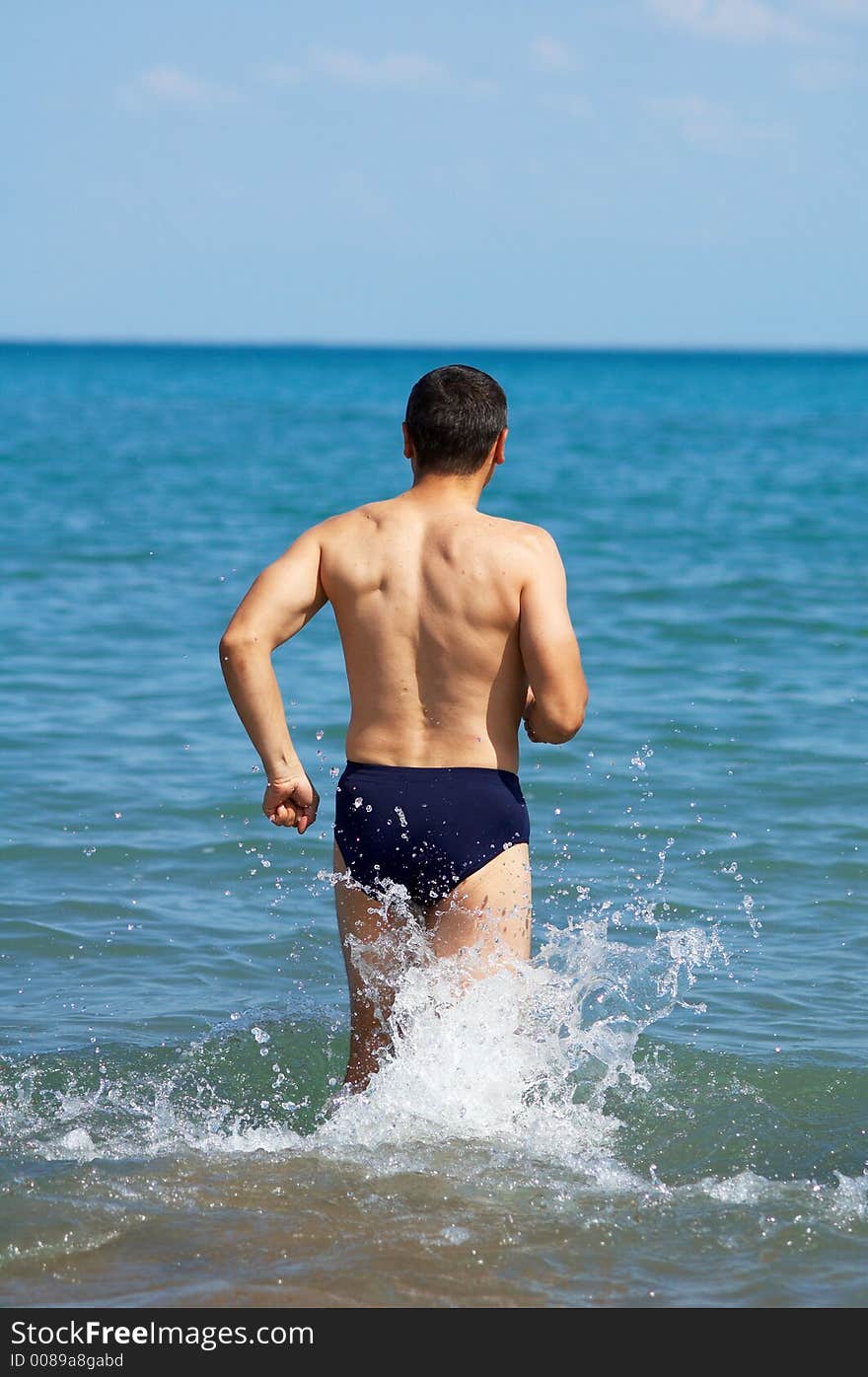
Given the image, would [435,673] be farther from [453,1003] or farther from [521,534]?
[453,1003]

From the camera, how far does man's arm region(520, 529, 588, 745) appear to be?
151 inches

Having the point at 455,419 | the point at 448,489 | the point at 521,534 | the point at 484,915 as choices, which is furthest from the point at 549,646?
the point at 484,915

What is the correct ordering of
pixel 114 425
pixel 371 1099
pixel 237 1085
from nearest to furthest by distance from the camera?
pixel 371 1099 < pixel 237 1085 < pixel 114 425

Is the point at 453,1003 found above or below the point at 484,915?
below

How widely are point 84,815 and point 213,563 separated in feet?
31.1

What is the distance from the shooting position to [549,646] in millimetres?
3828

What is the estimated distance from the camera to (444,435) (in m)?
3.90

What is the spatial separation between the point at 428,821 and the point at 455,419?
0.98 m

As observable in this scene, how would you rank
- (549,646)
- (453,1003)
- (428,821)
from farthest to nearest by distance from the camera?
(453,1003) < (428,821) < (549,646)

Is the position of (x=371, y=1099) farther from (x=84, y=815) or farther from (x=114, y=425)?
(x=114, y=425)

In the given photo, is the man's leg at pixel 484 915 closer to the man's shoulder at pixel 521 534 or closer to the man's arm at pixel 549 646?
the man's arm at pixel 549 646

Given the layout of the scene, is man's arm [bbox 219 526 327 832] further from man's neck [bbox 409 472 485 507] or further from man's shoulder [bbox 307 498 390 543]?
man's neck [bbox 409 472 485 507]
